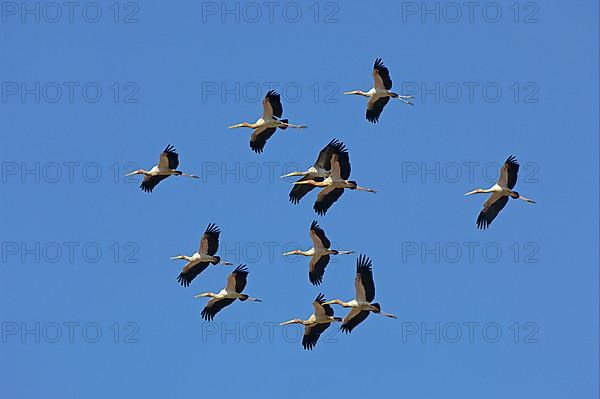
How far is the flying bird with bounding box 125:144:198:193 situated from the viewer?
58.7m

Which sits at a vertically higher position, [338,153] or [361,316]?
[338,153]

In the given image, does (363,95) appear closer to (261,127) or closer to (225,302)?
(261,127)

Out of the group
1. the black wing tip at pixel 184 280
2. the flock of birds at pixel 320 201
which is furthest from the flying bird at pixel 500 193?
the black wing tip at pixel 184 280

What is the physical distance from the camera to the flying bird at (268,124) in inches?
2272

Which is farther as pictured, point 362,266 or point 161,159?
point 161,159

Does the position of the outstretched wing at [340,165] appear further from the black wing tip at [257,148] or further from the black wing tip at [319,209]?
the black wing tip at [257,148]

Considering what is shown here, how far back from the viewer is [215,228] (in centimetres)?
5869

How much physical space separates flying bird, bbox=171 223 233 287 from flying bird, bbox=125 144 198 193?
166cm

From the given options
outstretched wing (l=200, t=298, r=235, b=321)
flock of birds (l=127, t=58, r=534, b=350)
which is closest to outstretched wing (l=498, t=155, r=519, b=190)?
flock of birds (l=127, t=58, r=534, b=350)

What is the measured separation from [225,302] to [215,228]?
213 cm

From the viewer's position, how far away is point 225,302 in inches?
2343

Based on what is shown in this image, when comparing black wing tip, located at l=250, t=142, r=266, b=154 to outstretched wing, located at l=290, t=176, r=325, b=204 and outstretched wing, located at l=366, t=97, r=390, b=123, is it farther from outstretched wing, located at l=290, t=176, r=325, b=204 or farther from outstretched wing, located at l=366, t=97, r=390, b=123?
outstretched wing, located at l=366, t=97, r=390, b=123

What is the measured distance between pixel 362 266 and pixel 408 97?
5281 millimetres

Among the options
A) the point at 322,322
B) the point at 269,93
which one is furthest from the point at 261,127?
the point at 322,322
